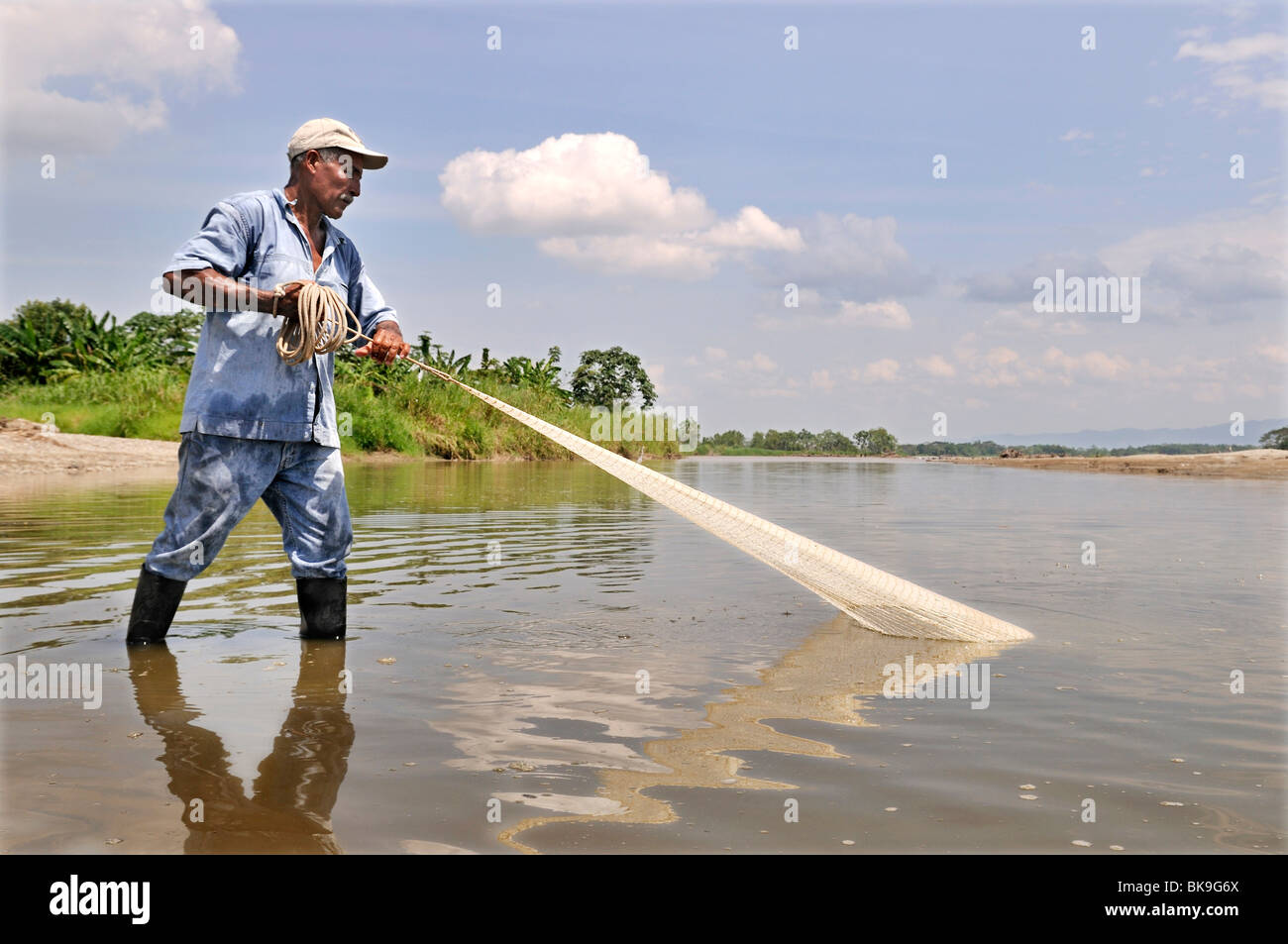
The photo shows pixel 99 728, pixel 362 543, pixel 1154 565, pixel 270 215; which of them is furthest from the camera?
pixel 362 543

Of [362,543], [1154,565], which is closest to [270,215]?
[362,543]

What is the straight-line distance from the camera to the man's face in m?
3.77

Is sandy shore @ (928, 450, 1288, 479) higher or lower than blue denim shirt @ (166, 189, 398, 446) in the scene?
lower

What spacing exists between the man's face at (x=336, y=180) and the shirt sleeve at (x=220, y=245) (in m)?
0.31

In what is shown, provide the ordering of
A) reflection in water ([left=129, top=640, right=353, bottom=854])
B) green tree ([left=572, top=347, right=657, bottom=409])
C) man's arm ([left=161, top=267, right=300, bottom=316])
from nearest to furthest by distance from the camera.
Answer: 1. reflection in water ([left=129, top=640, right=353, bottom=854])
2. man's arm ([left=161, top=267, right=300, bottom=316])
3. green tree ([left=572, top=347, right=657, bottom=409])

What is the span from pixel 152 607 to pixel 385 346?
4.49ft

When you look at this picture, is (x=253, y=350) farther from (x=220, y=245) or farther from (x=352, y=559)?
(x=352, y=559)

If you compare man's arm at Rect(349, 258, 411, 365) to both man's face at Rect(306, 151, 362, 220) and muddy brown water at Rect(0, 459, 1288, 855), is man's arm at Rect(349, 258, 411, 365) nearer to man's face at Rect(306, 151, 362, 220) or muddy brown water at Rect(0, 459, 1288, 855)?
man's face at Rect(306, 151, 362, 220)

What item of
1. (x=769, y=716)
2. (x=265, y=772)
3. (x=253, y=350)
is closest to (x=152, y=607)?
(x=253, y=350)

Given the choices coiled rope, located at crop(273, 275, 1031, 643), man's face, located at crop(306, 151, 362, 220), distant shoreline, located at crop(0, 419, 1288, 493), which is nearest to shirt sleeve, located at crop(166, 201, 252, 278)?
man's face, located at crop(306, 151, 362, 220)

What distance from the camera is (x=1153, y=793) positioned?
7.76 ft
